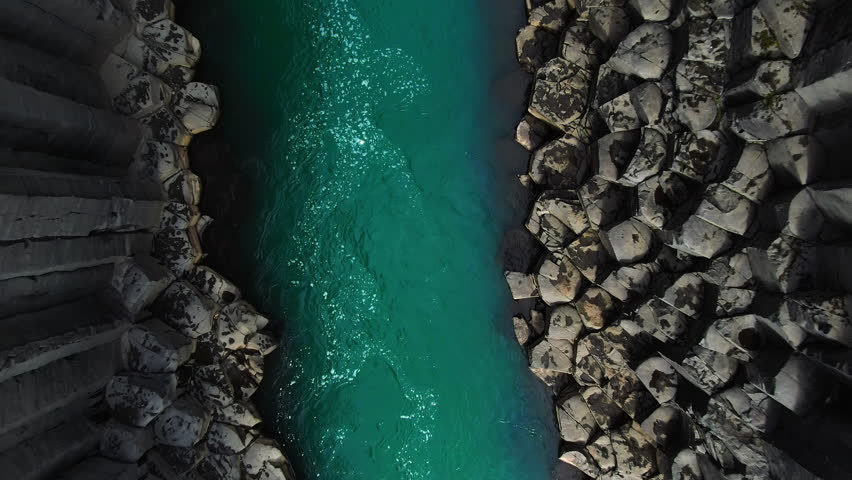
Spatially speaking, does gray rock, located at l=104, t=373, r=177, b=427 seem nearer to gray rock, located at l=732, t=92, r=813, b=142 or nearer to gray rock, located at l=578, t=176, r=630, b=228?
gray rock, located at l=578, t=176, r=630, b=228

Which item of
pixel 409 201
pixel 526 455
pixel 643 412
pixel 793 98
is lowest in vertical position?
pixel 526 455

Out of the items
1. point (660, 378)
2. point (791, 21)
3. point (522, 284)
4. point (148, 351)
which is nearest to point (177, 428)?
point (148, 351)

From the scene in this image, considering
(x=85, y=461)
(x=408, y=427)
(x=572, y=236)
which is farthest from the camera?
(x=408, y=427)

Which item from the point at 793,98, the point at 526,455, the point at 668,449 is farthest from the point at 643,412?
the point at 793,98

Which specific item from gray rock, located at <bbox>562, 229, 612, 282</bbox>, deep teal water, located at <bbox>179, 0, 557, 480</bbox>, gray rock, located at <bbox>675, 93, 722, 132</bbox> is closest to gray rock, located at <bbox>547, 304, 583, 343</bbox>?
gray rock, located at <bbox>562, 229, 612, 282</bbox>

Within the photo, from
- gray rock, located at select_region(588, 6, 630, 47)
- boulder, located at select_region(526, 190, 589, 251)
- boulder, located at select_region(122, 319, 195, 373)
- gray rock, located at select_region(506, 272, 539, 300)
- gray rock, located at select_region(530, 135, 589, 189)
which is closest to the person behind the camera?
gray rock, located at select_region(588, 6, 630, 47)

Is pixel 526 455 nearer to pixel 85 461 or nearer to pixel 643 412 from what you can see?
pixel 643 412
